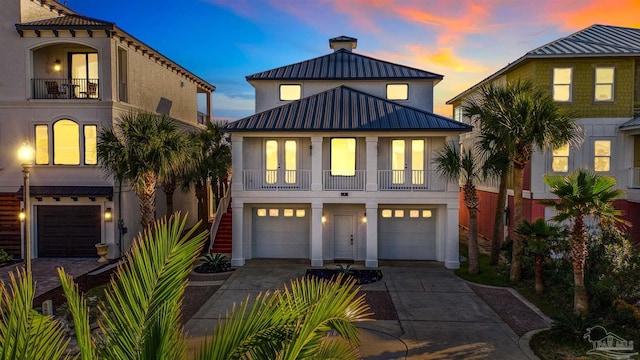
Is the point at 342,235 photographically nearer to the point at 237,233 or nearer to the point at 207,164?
the point at 237,233

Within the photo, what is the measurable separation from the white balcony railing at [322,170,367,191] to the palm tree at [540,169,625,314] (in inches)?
344

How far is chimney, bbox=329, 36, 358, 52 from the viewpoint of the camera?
24.5m

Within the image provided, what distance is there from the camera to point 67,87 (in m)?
20.2

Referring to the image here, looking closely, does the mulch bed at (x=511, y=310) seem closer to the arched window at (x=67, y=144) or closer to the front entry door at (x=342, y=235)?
the front entry door at (x=342, y=235)

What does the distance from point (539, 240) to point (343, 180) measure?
8.87 m

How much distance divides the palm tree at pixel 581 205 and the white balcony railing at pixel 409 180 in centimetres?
738

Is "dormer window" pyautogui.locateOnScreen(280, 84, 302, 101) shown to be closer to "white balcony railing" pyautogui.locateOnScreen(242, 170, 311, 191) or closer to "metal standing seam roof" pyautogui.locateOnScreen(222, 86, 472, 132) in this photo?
"metal standing seam roof" pyautogui.locateOnScreen(222, 86, 472, 132)

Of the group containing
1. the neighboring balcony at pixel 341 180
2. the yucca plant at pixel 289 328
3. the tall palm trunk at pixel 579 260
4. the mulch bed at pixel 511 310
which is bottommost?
the mulch bed at pixel 511 310

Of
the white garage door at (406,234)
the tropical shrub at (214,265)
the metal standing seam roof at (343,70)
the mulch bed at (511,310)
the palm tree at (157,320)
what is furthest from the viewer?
the metal standing seam roof at (343,70)

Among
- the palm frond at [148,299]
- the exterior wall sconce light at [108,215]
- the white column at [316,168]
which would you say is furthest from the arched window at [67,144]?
the palm frond at [148,299]

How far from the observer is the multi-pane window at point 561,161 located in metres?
19.1

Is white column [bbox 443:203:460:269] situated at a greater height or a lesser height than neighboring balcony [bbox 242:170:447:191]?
lesser

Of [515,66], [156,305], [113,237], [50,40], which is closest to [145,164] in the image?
[113,237]

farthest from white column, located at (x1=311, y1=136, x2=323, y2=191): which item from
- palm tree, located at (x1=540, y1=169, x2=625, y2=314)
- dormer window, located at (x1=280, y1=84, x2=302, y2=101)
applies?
palm tree, located at (x1=540, y1=169, x2=625, y2=314)
